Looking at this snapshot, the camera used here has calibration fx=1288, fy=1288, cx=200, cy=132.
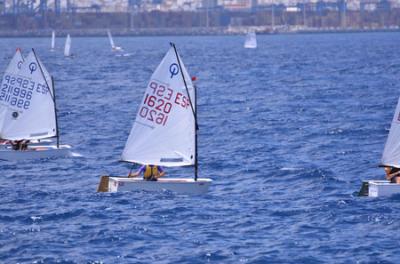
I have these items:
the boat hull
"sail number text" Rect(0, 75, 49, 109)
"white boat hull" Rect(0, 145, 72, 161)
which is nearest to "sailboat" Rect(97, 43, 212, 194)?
the boat hull

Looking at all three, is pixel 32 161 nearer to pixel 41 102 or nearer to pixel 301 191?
pixel 41 102

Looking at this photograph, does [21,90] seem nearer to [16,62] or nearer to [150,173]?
[16,62]

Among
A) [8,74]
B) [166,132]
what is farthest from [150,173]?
[8,74]

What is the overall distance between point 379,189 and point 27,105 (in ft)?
70.9

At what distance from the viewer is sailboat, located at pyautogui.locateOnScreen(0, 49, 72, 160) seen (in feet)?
210

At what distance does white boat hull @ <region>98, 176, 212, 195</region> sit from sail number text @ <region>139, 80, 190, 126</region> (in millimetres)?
2663

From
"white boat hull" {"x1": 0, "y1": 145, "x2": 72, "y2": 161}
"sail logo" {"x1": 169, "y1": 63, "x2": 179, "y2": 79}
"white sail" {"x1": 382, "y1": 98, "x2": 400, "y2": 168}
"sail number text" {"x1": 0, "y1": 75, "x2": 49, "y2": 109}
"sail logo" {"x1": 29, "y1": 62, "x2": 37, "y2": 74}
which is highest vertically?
"sail logo" {"x1": 169, "y1": 63, "x2": 179, "y2": 79}

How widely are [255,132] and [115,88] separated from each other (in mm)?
50320

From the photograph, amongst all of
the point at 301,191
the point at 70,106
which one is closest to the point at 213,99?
the point at 70,106

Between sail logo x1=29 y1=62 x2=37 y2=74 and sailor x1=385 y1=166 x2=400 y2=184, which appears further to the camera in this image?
sail logo x1=29 y1=62 x2=37 y2=74

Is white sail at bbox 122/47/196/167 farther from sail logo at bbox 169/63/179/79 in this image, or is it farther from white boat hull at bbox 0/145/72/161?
white boat hull at bbox 0/145/72/161

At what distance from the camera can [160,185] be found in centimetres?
5125

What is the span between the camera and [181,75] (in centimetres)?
5116

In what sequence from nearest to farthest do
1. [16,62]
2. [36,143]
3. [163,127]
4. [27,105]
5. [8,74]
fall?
[163,127] < [16,62] < [27,105] < [8,74] < [36,143]
